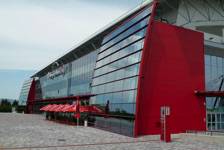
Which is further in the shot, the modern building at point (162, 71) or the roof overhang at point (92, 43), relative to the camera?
the roof overhang at point (92, 43)

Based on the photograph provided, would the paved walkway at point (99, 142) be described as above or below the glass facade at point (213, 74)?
below

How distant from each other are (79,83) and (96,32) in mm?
12761

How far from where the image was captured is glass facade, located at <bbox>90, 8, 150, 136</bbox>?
93.4ft

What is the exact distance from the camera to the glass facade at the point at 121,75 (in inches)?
1120

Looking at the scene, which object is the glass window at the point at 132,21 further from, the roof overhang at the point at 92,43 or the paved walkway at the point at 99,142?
the paved walkway at the point at 99,142

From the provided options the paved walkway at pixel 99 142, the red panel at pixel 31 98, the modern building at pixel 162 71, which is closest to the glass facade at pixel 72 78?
the modern building at pixel 162 71

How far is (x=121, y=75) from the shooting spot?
106 ft

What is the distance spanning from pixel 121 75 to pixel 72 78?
34.7 m

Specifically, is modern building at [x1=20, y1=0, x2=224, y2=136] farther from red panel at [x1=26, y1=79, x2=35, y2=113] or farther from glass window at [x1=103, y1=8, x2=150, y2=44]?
red panel at [x1=26, y1=79, x2=35, y2=113]

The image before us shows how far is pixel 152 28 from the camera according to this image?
2852cm

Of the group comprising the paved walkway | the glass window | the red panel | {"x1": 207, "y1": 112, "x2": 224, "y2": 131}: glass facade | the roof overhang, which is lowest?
the paved walkway

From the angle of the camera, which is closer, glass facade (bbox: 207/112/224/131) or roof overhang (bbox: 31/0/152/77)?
glass facade (bbox: 207/112/224/131)

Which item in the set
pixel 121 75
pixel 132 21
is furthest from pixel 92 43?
pixel 121 75

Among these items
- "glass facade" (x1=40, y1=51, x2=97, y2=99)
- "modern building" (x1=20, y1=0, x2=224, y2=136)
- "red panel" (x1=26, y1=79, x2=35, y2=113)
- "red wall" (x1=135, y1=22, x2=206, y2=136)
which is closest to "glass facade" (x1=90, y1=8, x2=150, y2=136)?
"modern building" (x1=20, y1=0, x2=224, y2=136)
